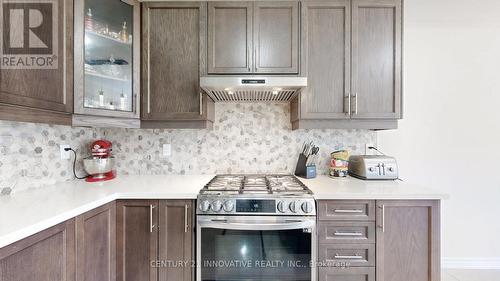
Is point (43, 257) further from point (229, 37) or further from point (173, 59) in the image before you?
point (229, 37)

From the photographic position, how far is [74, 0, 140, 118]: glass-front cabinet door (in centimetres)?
142

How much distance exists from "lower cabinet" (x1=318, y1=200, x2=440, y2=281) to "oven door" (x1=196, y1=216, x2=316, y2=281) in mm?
114

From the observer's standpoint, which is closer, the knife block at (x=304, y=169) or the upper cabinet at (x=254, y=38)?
the upper cabinet at (x=254, y=38)

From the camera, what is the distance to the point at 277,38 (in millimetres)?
1741

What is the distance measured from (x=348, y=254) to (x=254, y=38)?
162 centimetres

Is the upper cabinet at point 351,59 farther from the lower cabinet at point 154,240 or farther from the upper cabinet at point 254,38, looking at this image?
the lower cabinet at point 154,240

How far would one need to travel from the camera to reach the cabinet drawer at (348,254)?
55.7 inches

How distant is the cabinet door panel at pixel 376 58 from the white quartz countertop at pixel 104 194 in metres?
0.57

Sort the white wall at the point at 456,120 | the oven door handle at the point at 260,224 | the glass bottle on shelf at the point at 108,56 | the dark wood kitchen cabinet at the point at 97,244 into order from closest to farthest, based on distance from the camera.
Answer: the dark wood kitchen cabinet at the point at 97,244 → the oven door handle at the point at 260,224 → the glass bottle on shelf at the point at 108,56 → the white wall at the point at 456,120

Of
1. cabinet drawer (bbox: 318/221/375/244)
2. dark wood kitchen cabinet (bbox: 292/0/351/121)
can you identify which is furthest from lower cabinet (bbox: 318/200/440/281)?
dark wood kitchen cabinet (bbox: 292/0/351/121)

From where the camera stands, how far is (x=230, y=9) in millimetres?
1734

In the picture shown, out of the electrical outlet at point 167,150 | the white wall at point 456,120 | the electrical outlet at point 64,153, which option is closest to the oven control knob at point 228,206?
the electrical outlet at point 167,150

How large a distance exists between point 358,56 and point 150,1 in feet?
5.39

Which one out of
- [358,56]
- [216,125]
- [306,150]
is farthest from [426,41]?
[216,125]
